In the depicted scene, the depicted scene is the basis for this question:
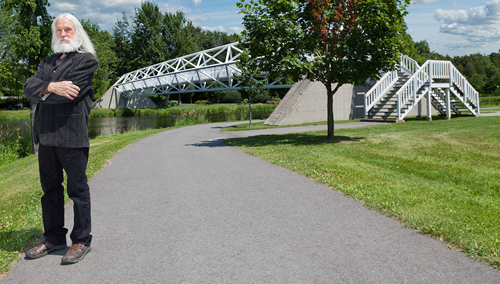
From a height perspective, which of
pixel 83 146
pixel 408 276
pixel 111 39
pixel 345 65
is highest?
pixel 111 39

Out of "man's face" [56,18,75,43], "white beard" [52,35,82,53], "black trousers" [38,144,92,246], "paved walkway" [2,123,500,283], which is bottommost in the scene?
"paved walkway" [2,123,500,283]

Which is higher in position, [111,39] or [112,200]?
[111,39]

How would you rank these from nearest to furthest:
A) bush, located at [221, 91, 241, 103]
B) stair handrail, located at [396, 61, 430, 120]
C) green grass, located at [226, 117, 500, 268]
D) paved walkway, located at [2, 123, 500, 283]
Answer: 1. paved walkway, located at [2, 123, 500, 283]
2. green grass, located at [226, 117, 500, 268]
3. stair handrail, located at [396, 61, 430, 120]
4. bush, located at [221, 91, 241, 103]

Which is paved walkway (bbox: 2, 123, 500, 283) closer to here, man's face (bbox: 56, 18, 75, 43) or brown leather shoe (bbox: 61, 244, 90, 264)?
brown leather shoe (bbox: 61, 244, 90, 264)

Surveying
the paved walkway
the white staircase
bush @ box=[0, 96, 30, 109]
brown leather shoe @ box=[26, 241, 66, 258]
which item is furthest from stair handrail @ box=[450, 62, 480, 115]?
bush @ box=[0, 96, 30, 109]

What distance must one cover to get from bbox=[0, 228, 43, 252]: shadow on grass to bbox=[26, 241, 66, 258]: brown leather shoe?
306 millimetres

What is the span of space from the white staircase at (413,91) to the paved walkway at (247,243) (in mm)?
16717

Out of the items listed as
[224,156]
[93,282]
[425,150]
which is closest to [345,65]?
[425,150]

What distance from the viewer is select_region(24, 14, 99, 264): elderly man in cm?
353

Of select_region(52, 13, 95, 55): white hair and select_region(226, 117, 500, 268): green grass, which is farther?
select_region(226, 117, 500, 268): green grass

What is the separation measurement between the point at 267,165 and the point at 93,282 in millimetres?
6192

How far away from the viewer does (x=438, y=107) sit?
82.3 feet

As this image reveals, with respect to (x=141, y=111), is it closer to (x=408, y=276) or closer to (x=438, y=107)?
(x=438, y=107)

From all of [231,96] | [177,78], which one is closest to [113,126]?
[177,78]
